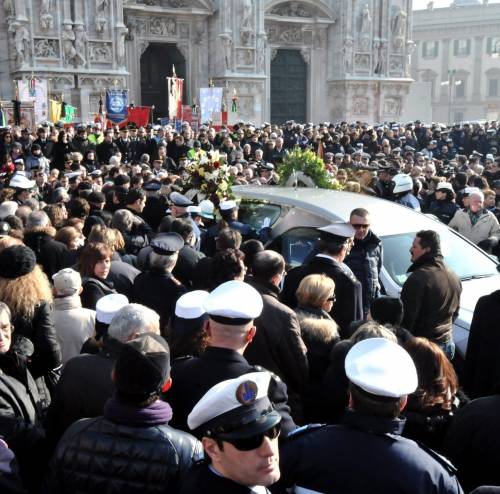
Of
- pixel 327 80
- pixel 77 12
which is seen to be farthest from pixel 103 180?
pixel 327 80

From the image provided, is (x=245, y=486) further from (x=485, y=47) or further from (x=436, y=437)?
(x=485, y=47)

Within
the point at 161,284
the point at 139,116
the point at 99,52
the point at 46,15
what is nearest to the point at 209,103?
the point at 139,116

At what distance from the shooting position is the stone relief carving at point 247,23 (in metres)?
25.2

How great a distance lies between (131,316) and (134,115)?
1742cm

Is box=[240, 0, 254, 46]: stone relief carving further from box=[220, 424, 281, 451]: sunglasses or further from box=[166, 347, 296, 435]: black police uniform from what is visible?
box=[220, 424, 281, 451]: sunglasses

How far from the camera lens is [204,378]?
126 inches

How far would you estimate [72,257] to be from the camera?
20.6ft

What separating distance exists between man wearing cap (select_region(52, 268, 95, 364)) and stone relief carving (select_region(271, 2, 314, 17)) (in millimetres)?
24950

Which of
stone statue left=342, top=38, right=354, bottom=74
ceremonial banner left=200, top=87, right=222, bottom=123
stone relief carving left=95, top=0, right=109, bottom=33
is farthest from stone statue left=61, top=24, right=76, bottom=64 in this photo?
stone statue left=342, top=38, right=354, bottom=74

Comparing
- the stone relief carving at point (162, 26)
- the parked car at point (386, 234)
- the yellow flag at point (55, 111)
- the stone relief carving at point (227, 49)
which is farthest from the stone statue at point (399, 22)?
the parked car at point (386, 234)

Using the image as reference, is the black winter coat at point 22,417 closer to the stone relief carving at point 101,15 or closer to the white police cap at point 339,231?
the white police cap at point 339,231

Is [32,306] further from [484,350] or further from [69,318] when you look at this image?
[484,350]

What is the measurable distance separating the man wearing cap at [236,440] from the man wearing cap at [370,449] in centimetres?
32

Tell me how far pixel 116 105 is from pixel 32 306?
16.3 metres
